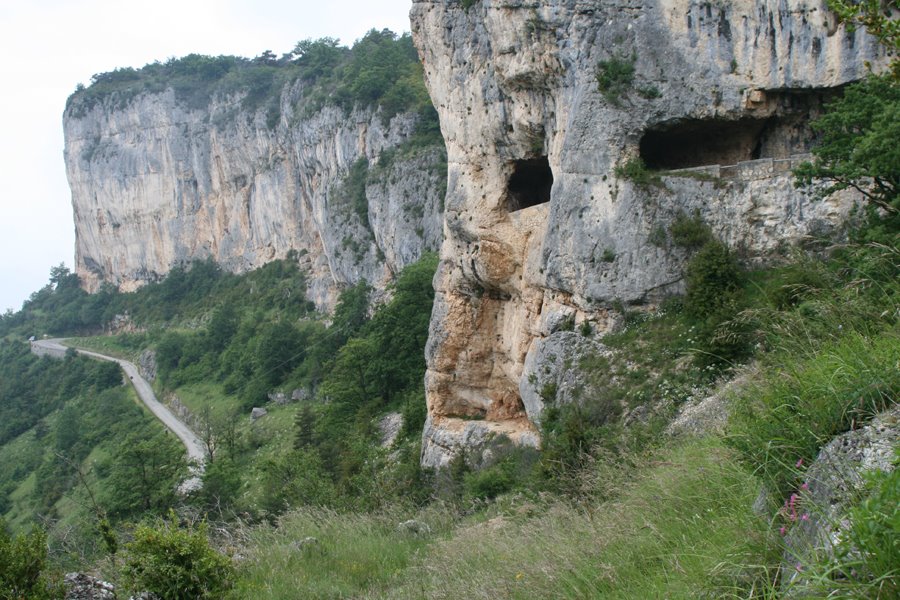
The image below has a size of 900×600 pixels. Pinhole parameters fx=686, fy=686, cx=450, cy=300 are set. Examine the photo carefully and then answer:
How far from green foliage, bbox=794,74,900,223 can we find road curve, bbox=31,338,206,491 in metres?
21.7

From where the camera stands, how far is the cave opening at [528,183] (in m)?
20.0

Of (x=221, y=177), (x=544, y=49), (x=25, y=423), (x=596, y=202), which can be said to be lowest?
(x=25, y=423)

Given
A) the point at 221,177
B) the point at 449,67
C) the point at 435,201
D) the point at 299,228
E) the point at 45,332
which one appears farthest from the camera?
the point at 45,332

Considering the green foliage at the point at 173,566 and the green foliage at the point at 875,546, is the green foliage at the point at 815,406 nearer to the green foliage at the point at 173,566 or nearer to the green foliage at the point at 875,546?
the green foliage at the point at 875,546

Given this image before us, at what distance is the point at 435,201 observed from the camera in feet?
123

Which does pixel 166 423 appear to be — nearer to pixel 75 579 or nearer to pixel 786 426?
pixel 75 579

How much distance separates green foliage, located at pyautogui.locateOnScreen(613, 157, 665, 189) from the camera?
15.4 meters

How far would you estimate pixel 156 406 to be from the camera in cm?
4616

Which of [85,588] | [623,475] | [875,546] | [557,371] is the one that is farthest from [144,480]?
[875,546]

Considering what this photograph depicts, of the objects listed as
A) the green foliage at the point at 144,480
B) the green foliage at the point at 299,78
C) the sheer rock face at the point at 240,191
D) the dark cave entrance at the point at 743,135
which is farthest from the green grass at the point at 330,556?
the green foliage at the point at 299,78

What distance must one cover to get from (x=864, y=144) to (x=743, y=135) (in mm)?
6159

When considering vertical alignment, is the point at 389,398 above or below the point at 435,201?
below

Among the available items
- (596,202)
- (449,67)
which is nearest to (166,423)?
(449,67)

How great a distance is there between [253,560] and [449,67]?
16487 millimetres
